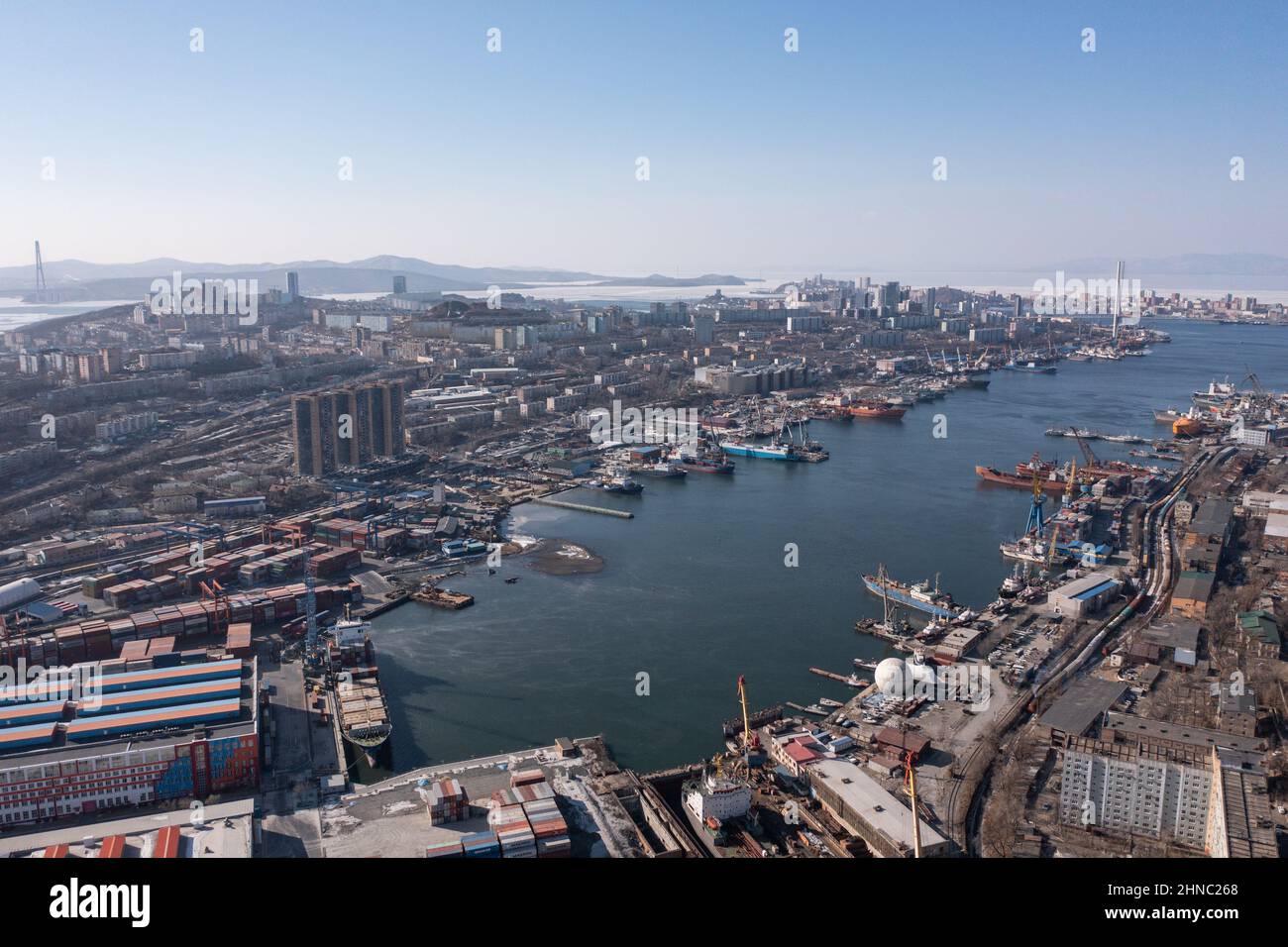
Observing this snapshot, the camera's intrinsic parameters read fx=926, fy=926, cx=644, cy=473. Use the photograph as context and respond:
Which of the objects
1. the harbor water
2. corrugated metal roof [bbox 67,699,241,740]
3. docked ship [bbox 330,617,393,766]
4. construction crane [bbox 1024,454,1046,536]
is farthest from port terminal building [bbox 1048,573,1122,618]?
corrugated metal roof [bbox 67,699,241,740]

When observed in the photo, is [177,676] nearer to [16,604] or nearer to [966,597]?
[16,604]

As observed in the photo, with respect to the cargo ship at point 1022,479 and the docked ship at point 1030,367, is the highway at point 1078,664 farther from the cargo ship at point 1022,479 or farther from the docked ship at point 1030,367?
the docked ship at point 1030,367

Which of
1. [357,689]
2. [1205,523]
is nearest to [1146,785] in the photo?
[357,689]

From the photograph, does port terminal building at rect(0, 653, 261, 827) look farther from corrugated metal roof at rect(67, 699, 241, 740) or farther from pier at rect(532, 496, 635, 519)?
pier at rect(532, 496, 635, 519)

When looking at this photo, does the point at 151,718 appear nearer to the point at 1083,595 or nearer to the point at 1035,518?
the point at 1083,595

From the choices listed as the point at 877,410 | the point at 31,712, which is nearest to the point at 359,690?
the point at 31,712
